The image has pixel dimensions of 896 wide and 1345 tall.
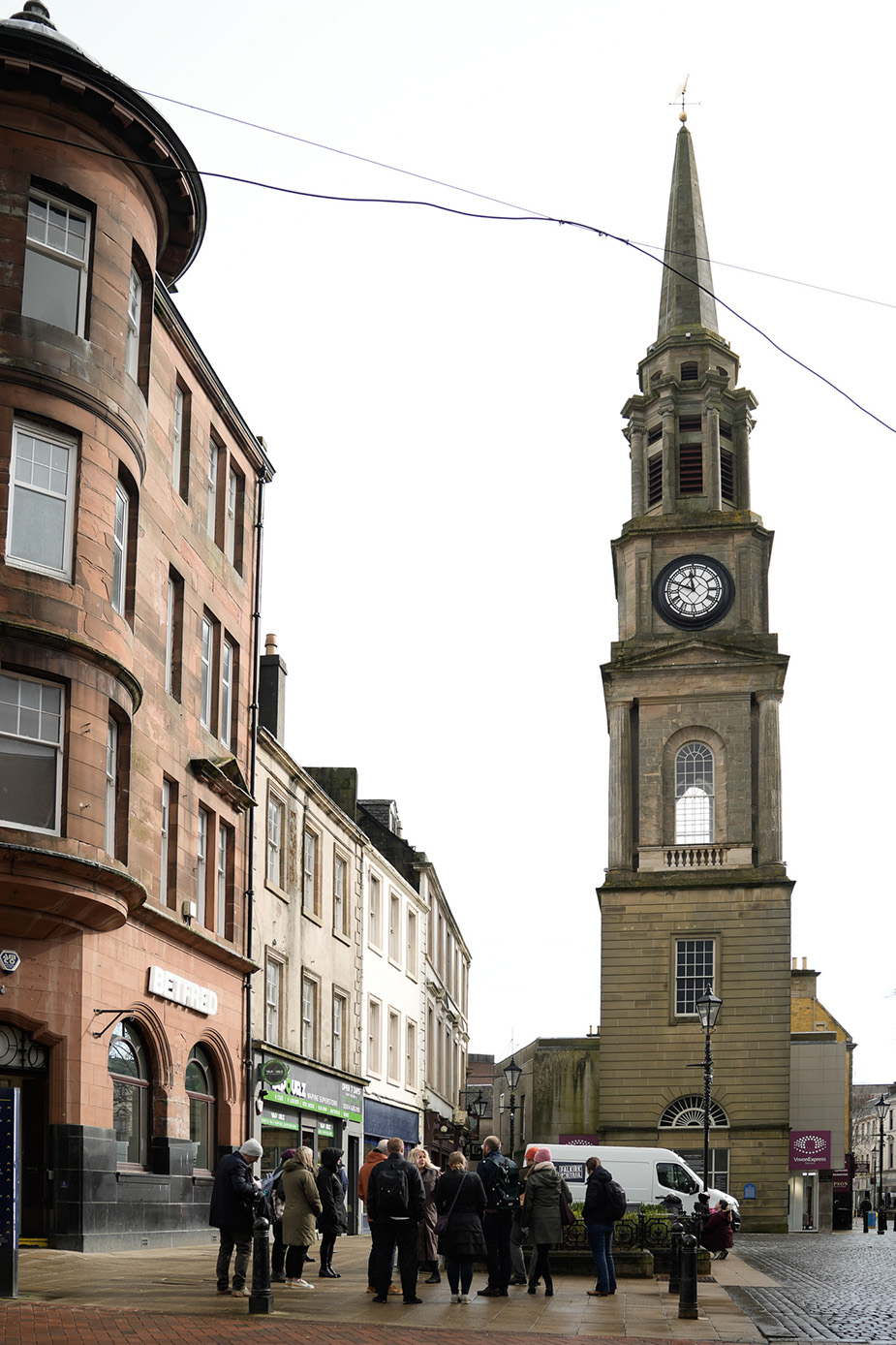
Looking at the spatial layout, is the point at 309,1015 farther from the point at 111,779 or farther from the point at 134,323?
the point at 134,323

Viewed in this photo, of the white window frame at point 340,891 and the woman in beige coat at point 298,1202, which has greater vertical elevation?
the white window frame at point 340,891

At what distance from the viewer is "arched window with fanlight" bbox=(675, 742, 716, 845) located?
55.4 metres

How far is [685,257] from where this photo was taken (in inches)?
2542

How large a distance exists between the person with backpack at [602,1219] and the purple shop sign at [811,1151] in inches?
1368

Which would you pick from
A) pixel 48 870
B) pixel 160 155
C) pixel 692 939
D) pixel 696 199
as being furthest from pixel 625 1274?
pixel 696 199

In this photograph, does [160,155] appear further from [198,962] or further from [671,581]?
[671,581]

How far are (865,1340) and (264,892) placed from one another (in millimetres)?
18922

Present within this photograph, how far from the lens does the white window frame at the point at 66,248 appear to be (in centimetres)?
2005

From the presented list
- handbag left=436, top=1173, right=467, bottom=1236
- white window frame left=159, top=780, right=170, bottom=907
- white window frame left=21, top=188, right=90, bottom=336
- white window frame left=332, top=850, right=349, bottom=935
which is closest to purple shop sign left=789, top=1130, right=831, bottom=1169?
white window frame left=332, top=850, right=349, bottom=935

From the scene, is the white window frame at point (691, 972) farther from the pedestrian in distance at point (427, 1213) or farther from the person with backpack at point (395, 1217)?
the person with backpack at point (395, 1217)

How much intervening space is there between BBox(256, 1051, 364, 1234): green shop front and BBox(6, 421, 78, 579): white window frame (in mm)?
12824

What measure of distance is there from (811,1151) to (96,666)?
1496 inches

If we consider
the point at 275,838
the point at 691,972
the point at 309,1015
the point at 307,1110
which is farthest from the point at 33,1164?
the point at 691,972

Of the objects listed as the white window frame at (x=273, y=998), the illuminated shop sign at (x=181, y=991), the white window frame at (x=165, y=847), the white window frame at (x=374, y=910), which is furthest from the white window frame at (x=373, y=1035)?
the white window frame at (x=165, y=847)
